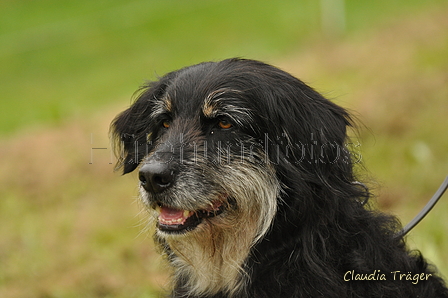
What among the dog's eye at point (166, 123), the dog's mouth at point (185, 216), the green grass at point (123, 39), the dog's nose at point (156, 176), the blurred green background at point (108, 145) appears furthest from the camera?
the green grass at point (123, 39)

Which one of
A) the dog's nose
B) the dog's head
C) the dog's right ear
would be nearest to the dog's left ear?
the dog's head

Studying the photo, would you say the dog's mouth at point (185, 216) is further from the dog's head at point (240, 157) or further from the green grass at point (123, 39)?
the green grass at point (123, 39)

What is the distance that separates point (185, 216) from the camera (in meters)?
3.22

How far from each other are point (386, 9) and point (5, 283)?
16.8 m

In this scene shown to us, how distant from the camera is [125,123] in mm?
3834

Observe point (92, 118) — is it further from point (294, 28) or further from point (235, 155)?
point (294, 28)

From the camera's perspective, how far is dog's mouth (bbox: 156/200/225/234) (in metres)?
3.17

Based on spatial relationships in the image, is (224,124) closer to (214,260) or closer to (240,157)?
(240,157)

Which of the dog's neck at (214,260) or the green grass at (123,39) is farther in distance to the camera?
the green grass at (123,39)

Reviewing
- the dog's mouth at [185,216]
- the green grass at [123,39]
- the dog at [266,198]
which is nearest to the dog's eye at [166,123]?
the dog at [266,198]

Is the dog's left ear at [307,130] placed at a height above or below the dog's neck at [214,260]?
above

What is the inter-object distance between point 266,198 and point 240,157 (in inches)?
10.9

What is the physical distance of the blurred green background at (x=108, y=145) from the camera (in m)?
5.80

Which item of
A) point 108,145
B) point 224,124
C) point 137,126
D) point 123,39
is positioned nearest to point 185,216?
point 224,124
